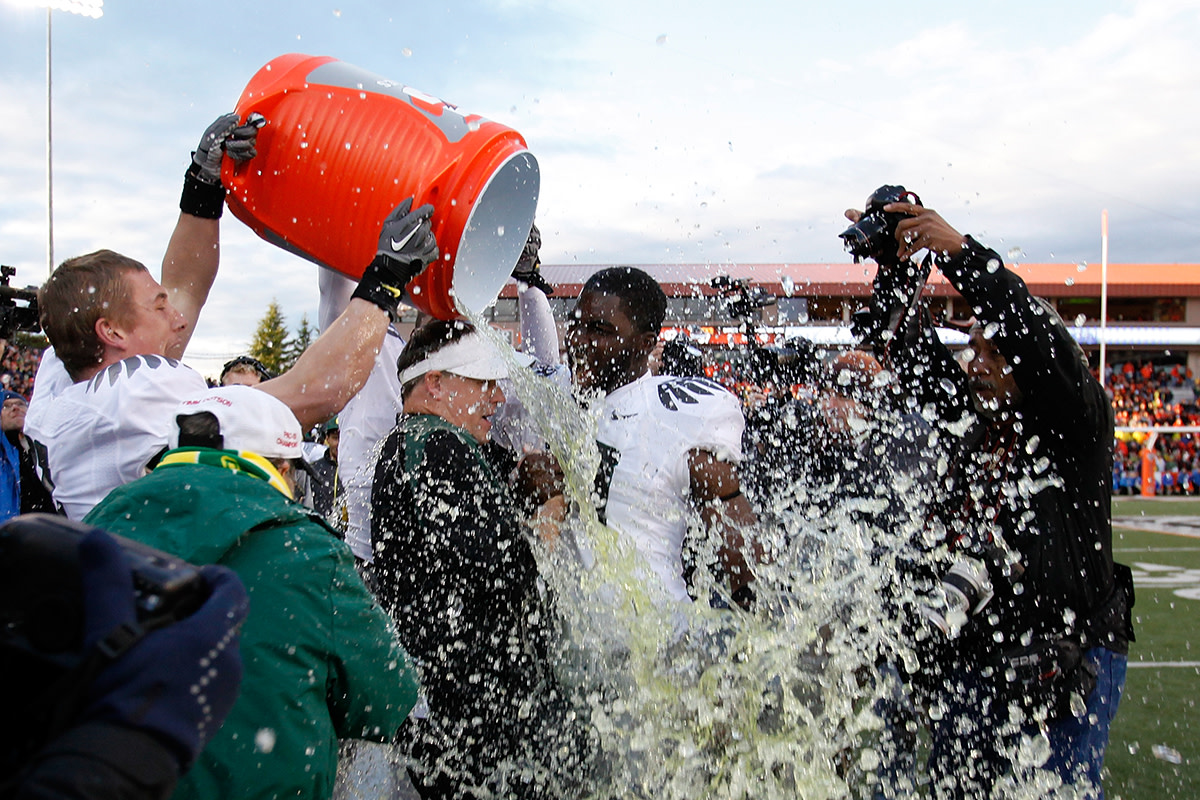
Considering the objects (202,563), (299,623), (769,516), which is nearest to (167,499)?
(202,563)

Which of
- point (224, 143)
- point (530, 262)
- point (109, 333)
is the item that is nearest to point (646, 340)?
point (530, 262)

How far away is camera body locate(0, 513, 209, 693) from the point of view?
2.65 ft

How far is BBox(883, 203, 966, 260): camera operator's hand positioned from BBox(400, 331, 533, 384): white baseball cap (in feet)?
3.83

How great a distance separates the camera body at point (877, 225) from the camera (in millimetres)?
2621

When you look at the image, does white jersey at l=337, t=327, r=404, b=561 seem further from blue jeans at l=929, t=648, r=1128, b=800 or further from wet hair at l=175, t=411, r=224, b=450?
blue jeans at l=929, t=648, r=1128, b=800

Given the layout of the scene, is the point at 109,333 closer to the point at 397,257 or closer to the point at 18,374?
the point at 397,257

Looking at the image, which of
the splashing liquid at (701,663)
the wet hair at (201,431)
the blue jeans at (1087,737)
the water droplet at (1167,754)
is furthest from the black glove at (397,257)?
the water droplet at (1167,754)

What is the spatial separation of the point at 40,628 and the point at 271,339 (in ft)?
166

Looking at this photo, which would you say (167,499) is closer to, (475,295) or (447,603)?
(447,603)

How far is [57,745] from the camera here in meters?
0.80

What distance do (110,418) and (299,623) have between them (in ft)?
2.80

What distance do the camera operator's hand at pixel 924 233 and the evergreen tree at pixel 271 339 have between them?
1850 inches

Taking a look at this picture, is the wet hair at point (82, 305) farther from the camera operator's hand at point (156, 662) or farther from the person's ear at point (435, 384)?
the camera operator's hand at point (156, 662)

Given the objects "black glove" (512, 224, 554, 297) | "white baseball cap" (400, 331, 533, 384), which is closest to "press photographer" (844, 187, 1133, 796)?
"black glove" (512, 224, 554, 297)
